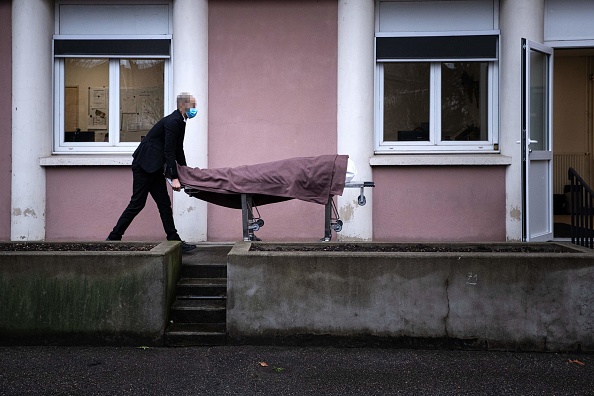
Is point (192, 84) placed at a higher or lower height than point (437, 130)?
higher

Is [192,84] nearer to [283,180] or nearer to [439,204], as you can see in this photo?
[283,180]

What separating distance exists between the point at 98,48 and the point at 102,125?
3.68ft

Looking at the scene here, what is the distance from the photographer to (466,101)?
10461 mm

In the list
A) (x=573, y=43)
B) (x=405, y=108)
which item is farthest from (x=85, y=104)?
(x=573, y=43)

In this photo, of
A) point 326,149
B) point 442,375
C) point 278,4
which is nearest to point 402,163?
point 326,149

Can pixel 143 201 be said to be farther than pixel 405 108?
No

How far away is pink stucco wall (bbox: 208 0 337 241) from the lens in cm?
1017

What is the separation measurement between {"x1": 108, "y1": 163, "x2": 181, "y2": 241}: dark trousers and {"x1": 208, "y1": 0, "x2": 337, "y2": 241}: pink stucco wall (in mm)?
2133

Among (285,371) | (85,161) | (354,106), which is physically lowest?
(285,371)

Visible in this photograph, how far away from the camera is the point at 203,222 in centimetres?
997

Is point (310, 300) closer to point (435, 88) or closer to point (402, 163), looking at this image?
point (402, 163)

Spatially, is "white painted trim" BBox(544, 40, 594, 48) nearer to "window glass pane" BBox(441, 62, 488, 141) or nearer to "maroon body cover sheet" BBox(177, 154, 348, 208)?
"window glass pane" BBox(441, 62, 488, 141)

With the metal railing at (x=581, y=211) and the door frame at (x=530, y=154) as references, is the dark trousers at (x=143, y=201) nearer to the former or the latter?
the door frame at (x=530, y=154)

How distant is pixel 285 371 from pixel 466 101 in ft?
20.8
